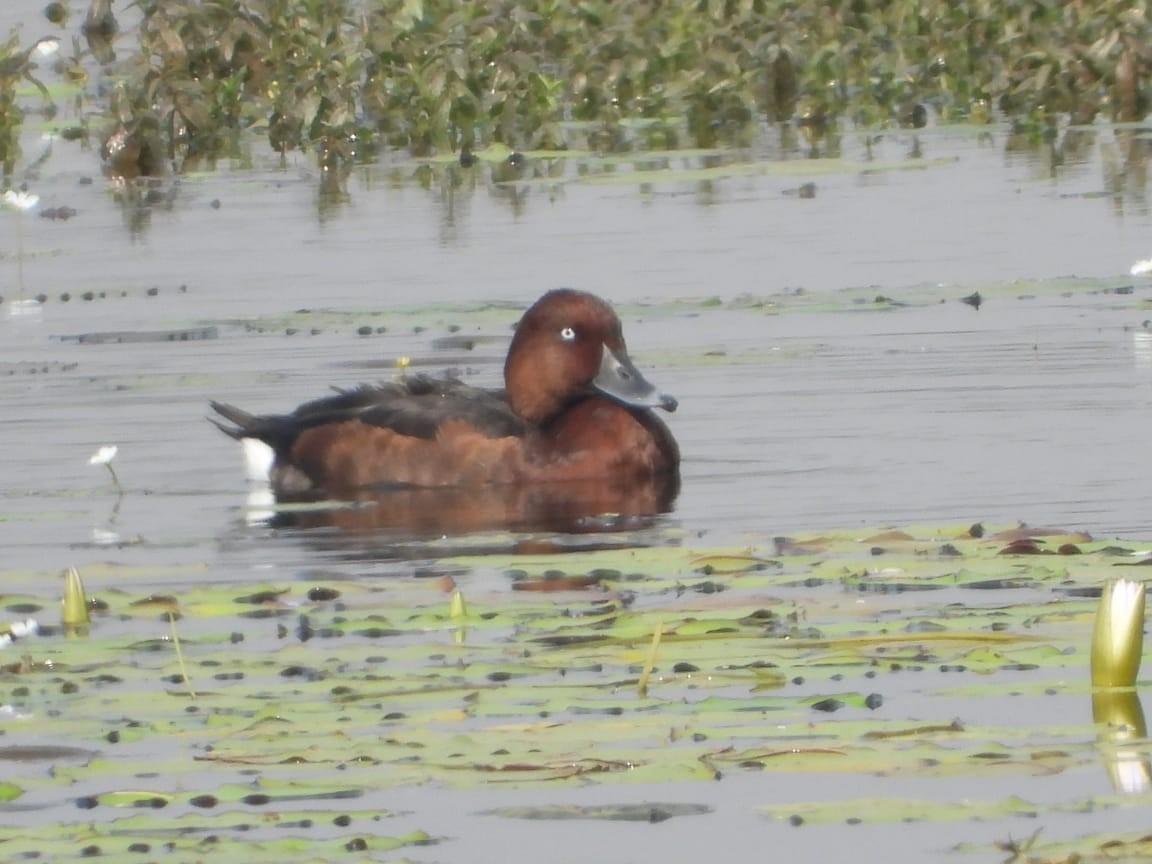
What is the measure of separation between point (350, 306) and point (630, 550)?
6709mm

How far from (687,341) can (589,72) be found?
10.1 m

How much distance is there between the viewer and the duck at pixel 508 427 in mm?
11180

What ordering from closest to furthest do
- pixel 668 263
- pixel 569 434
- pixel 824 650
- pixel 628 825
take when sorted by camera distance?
pixel 628 825 → pixel 824 650 → pixel 569 434 → pixel 668 263

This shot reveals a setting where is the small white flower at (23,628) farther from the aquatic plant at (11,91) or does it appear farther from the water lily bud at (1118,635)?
the aquatic plant at (11,91)

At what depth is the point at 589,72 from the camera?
2347cm

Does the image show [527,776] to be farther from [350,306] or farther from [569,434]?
[350,306]

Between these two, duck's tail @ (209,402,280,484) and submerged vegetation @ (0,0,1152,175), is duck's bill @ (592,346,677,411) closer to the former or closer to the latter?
duck's tail @ (209,402,280,484)

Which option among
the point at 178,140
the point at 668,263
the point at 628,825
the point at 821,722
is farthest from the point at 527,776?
the point at 178,140

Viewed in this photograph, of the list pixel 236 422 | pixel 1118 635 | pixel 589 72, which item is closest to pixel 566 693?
pixel 1118 635

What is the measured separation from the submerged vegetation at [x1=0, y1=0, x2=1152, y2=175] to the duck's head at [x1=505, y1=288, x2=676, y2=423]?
9831mm

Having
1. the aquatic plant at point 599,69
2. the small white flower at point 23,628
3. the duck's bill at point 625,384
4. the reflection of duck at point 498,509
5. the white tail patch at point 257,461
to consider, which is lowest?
the reflection of duck at point 498,509

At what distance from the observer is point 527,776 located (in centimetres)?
577

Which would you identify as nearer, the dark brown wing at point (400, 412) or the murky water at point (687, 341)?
the murky water at point (687, 341)

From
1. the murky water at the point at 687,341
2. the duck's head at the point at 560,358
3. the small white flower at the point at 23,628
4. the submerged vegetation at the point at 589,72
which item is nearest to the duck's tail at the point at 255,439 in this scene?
the murky water at the point at 687,341
